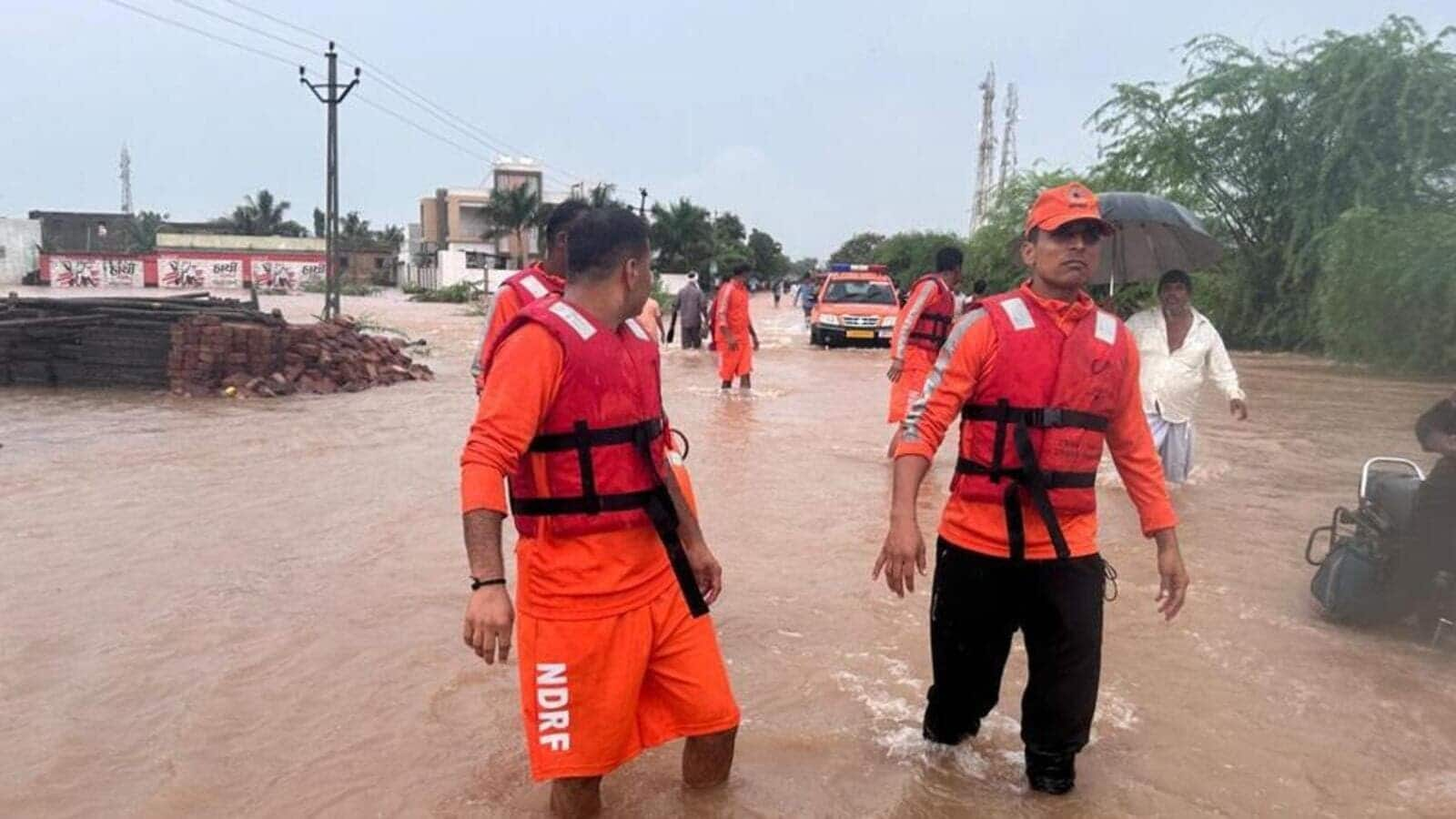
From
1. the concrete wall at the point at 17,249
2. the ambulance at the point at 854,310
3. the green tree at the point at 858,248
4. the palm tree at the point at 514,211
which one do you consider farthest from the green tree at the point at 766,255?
the ambulance at the point at 854,310

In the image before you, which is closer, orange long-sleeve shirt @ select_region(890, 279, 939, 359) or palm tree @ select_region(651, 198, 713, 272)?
orange long-sleeve shirt @ select_region(890, 279, 939, 359)

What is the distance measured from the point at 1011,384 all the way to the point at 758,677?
192 centimetres

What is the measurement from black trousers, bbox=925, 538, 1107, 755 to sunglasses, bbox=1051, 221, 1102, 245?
94cm

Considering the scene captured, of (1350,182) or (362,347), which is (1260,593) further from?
(1350,182)

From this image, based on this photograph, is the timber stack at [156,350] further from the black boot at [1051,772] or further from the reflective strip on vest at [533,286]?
the black boot at [1051,772]

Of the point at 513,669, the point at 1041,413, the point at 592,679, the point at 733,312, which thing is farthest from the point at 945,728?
the point at 733,312

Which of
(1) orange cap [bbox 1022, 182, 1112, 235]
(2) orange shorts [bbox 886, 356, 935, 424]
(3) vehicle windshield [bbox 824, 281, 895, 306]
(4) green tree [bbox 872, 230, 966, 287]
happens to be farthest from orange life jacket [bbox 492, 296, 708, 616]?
(4) green tree [bbox 872, 230, 966, 287]

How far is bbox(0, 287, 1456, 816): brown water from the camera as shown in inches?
137

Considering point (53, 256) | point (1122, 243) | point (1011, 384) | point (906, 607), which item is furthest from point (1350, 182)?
point (53, 256)

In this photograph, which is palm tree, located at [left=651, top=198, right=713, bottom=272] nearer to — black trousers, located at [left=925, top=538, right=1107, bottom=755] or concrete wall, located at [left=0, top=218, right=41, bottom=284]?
concrete wall, located at [left=0, top=218, right=41, bottom=284]

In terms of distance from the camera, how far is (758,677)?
445 centimetres

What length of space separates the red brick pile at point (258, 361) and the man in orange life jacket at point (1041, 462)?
12.1m

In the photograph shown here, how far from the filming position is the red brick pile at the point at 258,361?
1358cm

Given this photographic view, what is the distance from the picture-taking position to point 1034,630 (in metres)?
3.21
